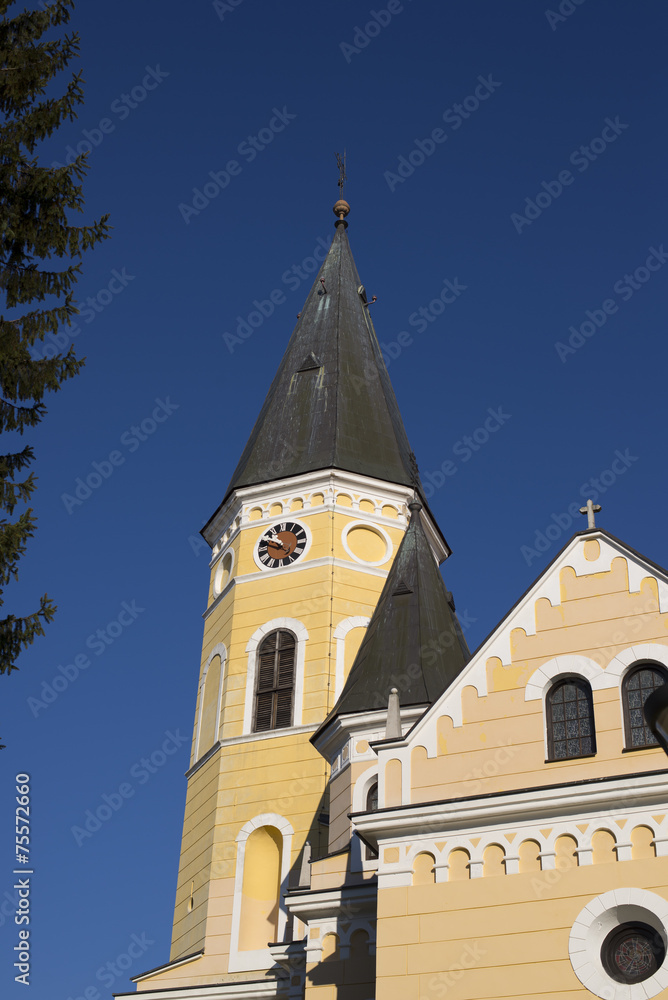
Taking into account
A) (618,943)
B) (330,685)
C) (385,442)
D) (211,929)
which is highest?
(385,442)

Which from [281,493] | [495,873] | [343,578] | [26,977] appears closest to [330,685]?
[343,578]

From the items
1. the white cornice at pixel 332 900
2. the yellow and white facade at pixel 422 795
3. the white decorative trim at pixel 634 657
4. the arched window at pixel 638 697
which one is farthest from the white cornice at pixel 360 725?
the arched window at pixel 638 697

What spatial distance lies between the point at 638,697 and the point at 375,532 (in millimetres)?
17214

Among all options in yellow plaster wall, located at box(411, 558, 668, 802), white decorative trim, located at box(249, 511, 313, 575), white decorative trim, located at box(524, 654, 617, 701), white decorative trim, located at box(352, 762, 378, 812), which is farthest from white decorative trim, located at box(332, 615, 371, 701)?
white decorative trim, located at box(524, 654, 617, 701)

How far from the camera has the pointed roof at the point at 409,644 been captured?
2531cm

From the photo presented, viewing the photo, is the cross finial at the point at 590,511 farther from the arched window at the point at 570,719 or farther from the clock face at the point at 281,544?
the clock face at the point at 281,544

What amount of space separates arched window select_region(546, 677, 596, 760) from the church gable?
19 mm

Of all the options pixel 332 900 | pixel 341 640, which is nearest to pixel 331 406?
pixel 341 640

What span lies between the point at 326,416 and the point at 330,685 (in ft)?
29.5

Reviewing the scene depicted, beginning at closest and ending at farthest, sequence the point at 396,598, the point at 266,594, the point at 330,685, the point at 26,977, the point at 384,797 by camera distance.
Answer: the point at 384,797 → the point at 26,977 → the point at 396,598 → the point at 330,685 → the point at 266,594

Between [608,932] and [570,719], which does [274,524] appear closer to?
[570,719]

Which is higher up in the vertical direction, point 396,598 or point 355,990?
point 396,598

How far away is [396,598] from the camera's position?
27438 mm

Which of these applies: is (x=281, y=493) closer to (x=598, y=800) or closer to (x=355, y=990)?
(x=355, y=990)
